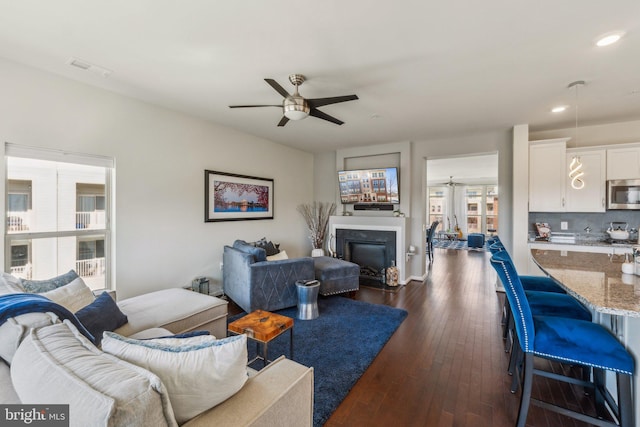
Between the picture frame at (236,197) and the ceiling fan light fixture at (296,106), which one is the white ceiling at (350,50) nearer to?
the ceiling fan light fixture at (296,106)

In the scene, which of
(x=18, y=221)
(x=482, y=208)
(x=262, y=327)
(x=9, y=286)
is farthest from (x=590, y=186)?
(x=482, y=208)

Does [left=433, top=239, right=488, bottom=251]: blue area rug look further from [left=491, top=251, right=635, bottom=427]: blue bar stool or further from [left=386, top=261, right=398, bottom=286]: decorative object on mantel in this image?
[left=491, top=251, right=635, bottom=427]: blue bar stool

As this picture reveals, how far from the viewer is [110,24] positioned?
6.31 ft

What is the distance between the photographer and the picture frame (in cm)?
408

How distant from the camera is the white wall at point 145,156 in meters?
2.54

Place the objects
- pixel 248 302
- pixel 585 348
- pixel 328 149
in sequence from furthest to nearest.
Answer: pixel 328 149 < pixel 248 302 < pixel 585 348

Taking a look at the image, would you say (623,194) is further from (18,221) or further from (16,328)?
(18,221)

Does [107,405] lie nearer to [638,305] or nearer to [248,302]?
[638,305]

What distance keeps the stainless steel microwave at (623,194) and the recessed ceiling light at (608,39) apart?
8.94 feet

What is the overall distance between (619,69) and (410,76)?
189 cm

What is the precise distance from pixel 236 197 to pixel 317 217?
2102 mm

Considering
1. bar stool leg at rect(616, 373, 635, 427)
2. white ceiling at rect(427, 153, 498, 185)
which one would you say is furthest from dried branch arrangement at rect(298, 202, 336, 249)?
bar stool leg at rect(616, 373, 635, 427)

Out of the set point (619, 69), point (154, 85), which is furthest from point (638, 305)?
point (154, 85)

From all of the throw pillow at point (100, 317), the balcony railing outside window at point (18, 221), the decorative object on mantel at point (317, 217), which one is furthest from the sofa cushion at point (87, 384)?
the decorative object on mantel at point (317, 217)
